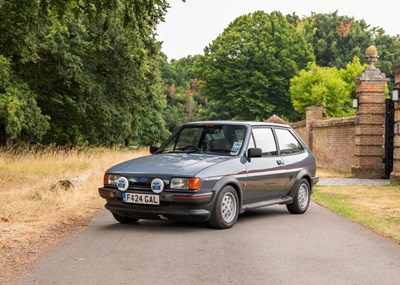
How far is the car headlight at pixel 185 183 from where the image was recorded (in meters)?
8.43

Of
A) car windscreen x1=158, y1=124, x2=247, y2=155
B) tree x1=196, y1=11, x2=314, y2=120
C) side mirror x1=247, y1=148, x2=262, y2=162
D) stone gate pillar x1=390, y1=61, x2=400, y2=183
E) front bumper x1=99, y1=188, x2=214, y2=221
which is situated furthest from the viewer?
tree x1=196, y1=11, x2=314, y2=120

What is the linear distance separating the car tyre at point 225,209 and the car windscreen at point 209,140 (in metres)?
0.82

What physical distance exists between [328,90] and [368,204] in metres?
37.2

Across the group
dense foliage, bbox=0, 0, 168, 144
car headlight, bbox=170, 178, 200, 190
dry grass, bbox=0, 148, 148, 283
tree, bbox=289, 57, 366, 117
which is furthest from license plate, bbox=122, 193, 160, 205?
tree, bbox=289, 57, 366, 117

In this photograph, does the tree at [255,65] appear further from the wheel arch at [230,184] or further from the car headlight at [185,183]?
the car headlight at [185,183]

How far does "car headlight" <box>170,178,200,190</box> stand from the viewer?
843 centimetres

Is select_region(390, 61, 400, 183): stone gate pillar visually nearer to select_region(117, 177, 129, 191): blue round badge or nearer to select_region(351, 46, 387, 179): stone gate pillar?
select_region(351, 46, 387, 179): stone gate pillar

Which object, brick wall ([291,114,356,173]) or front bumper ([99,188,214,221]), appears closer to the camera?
front bumper ([99,188,214,221])

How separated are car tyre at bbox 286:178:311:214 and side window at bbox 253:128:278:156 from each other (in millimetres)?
961

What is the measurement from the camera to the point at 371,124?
21.5 m

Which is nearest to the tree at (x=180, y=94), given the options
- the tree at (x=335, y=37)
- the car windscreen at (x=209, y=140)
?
the tree at (x=335, y=37)

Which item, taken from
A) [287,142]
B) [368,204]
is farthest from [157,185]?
[368,204]

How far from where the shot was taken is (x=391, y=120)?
20906 millimetres

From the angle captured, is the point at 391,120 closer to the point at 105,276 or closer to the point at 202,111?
the point at 105,276
